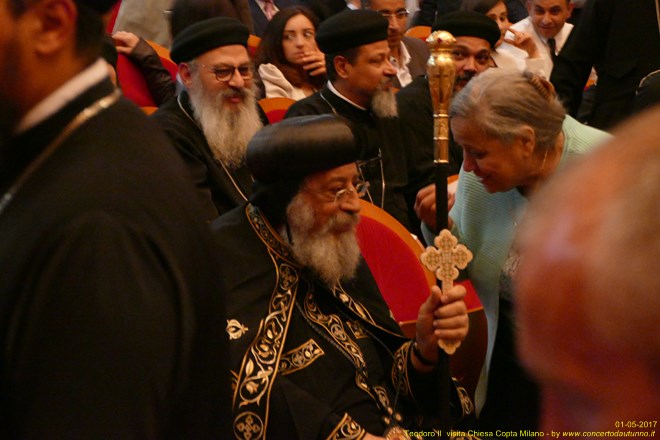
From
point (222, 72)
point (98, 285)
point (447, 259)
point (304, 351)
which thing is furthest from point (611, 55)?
point (98, 285)

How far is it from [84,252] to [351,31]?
197 inches

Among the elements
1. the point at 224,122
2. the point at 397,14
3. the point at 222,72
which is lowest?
the point at 397,14

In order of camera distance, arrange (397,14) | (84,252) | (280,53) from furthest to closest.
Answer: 1. (397,14)
2. (280,53)
3. (84,252)

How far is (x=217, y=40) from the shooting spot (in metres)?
5.92

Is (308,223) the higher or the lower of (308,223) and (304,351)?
the higher

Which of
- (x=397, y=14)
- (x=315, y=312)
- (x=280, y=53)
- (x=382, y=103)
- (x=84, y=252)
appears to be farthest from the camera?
(x=397, y=14)

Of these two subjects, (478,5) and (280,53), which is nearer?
(280,53)

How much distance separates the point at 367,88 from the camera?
20.5 ft

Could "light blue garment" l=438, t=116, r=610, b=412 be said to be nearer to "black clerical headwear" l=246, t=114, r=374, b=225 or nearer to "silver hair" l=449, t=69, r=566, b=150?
"silver hair" l=449, t=69, r=566, b=150

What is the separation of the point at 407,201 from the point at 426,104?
87 cm

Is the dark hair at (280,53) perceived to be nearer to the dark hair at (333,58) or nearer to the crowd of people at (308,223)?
the crowd of people at (308,223)

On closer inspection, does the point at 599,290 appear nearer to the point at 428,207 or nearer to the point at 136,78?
the point at 428,207

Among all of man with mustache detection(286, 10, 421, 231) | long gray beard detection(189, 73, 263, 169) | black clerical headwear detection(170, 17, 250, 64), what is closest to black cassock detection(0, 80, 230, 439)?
long gray beard detection(189, 73, 263, 169)

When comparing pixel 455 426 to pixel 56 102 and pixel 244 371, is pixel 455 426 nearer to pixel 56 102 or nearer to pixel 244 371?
pixel 244 371
